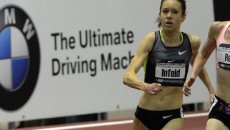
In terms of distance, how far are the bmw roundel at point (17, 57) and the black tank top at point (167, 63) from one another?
3.30 metres

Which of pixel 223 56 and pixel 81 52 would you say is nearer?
pixel 223 56

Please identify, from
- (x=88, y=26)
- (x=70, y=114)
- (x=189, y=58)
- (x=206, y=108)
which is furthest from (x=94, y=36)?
(x=189, y=58)

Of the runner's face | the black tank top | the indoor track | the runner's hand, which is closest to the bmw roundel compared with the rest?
the indoor track

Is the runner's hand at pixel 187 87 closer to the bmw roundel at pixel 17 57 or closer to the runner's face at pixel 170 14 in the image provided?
the runner's face at pixel 170 14

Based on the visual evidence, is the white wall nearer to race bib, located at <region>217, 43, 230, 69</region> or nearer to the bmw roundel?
the bmw roundel

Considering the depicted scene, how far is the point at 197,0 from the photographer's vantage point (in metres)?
9.24

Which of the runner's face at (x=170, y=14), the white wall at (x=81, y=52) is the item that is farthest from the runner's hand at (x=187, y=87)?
the white wall at (x=81, y=52)

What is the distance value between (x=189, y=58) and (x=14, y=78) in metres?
3.60

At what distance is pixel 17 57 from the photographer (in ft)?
27.8

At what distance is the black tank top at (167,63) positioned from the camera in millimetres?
5434

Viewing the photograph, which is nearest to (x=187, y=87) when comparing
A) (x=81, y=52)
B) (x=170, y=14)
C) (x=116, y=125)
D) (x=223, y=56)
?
(x=223, y=56)

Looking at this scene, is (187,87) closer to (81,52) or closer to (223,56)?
(223,56)

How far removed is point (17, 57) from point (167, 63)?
3.49 meters

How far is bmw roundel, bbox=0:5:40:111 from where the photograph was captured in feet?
27.6
